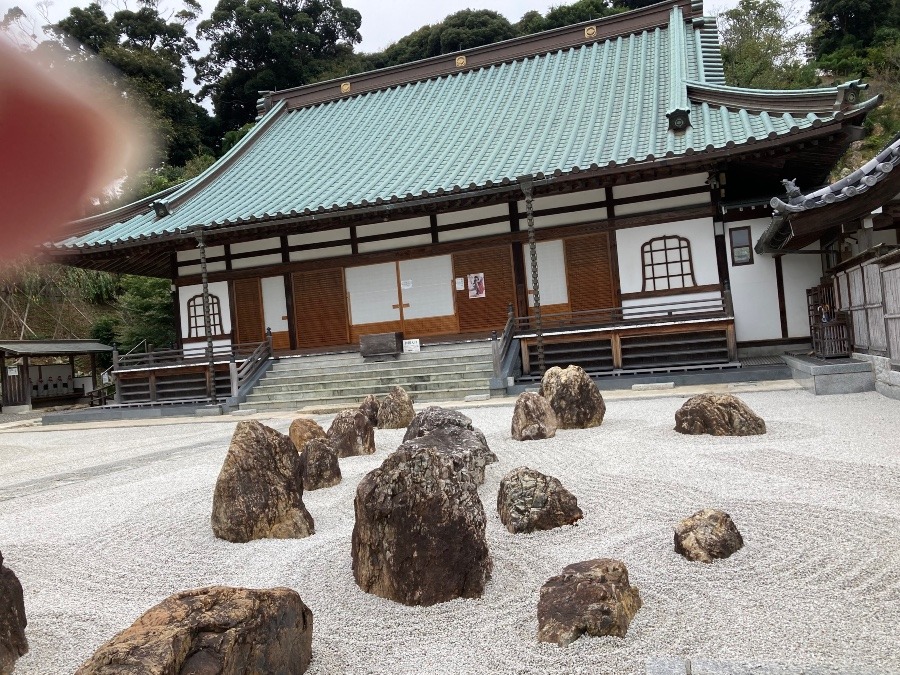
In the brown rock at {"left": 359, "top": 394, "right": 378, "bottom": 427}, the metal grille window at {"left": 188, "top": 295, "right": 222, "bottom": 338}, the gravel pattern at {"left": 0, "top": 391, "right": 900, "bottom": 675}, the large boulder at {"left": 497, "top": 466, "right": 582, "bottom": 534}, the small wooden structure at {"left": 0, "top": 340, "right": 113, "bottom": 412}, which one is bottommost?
the gravel pattern at {"left": 0, "top": 391, "right": 900, "bottom": 675}

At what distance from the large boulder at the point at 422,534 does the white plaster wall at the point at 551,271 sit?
11.3 m

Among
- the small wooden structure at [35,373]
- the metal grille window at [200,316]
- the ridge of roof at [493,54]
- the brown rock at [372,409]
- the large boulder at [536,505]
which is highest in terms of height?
the ridge of roof at [493,54]

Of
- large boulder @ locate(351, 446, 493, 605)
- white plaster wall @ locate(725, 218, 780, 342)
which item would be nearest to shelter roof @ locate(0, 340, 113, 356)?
white plaster wall @ locate(725, 218, 780, 342)

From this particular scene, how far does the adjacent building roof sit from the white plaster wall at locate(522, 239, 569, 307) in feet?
→ 17.2

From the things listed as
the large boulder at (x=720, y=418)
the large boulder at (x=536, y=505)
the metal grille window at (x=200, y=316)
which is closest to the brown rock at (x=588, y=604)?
the large boulder at (x=536, y=505)

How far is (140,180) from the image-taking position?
30.7 inches

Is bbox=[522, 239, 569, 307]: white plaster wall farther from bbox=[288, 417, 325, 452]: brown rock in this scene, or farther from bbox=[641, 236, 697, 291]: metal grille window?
bbox=[288, 417, 325, 452]: brown rock

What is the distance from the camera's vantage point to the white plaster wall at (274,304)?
1625cm

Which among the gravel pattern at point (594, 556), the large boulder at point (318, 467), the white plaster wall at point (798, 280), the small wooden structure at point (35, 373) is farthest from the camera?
the small wooden structure at point (35, 373)

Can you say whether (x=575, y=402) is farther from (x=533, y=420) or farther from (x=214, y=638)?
(x=214, y=638)

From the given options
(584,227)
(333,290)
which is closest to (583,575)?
(584,227)

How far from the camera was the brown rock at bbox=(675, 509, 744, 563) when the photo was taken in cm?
332

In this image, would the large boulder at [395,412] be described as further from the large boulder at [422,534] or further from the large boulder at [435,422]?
the large boulder at [422,534]

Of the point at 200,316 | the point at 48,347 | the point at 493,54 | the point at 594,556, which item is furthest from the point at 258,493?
the point at 48,347
